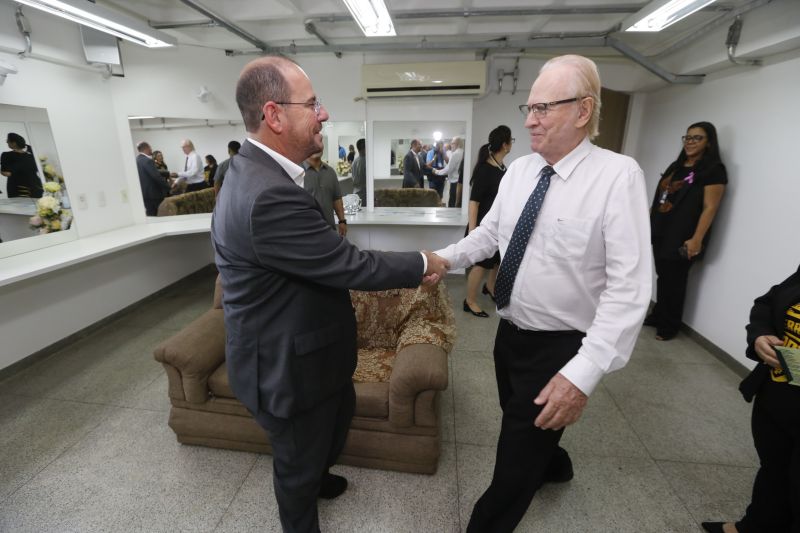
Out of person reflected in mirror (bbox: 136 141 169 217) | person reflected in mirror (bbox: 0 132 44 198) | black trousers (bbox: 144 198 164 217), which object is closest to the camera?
person reflected in mirror (bbox: 0 132 44 198)

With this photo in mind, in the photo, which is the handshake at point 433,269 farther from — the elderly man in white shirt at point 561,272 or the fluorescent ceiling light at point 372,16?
the fluorescent ceiling light at point 372,16

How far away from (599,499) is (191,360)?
6.68 ft

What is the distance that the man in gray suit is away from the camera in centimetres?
103

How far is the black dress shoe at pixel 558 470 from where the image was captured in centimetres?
182

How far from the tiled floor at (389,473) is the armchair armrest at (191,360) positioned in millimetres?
387

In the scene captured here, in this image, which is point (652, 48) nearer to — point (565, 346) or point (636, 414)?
point (636, 414)

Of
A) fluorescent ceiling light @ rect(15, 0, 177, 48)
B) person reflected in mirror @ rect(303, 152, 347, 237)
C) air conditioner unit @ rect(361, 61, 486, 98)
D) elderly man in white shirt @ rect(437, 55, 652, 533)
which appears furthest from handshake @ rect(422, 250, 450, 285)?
air conditioner unit @ rect(361, 61, 486, 98)

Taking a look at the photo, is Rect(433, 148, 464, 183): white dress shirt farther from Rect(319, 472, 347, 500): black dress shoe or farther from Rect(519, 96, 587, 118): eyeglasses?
Rect(319, 472, 347, 500): black dress shoe

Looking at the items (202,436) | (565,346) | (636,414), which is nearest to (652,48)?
(636,414)

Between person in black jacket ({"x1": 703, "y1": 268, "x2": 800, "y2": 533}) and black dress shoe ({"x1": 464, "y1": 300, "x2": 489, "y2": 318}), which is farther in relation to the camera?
black dress shoe ({"x1": 464, "y1": 300, "x2": 489, "y2": 318})

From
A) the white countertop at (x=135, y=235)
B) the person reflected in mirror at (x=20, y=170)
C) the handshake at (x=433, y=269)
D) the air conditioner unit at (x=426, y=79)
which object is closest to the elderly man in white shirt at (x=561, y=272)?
the handshake at (x=433, y=269)

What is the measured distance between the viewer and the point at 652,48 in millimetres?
3693

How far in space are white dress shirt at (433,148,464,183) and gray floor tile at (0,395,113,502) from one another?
146 inches

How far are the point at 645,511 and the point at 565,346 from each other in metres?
1.16
